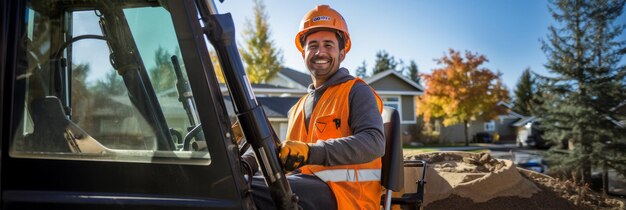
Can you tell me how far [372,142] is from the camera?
6.69ft

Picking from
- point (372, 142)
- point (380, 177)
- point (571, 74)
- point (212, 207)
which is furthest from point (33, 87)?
point (571, 74)

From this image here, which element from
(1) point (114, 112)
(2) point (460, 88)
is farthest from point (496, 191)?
(2) point (460, 88)

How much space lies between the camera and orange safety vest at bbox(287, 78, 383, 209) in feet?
7.23

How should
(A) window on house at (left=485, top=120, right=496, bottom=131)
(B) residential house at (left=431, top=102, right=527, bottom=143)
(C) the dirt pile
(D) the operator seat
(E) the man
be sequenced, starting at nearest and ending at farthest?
(E) the man
(D) the operator seat
(C) the dirt pile
(B) residential house at (left=431, top=102, right=527, bottom=143)
(A) window on house at (left=485, top=120, right=496, bottom=131)

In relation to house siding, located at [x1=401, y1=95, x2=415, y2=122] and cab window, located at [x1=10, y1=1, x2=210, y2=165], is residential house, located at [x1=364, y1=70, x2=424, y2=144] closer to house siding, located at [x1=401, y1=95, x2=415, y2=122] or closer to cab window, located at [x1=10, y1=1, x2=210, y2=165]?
house siding, located at [x1=401, y1=95, x2=415, y2=122]

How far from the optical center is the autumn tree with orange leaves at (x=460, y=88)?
2858 cm

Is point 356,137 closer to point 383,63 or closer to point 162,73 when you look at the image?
point 162,73

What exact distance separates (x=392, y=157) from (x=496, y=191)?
3849 millimetres

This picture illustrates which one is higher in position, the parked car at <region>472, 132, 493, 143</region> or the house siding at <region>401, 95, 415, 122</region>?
the house siding at <region>401, 95, 415, 122</region>

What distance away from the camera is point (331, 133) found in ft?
7.34

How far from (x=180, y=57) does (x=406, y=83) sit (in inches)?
1216

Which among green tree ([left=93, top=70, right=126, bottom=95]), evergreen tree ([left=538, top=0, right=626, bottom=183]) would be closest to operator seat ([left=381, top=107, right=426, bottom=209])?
green tree ([left=93, top=70, right=126, bottom=95])

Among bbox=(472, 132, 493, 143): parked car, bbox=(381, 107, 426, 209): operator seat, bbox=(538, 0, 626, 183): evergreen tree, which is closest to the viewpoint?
bbox=(381, 107, 426, 209): operator seat

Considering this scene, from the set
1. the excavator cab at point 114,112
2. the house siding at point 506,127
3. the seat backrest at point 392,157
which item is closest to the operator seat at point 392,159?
the seat backrest at point 392,157
